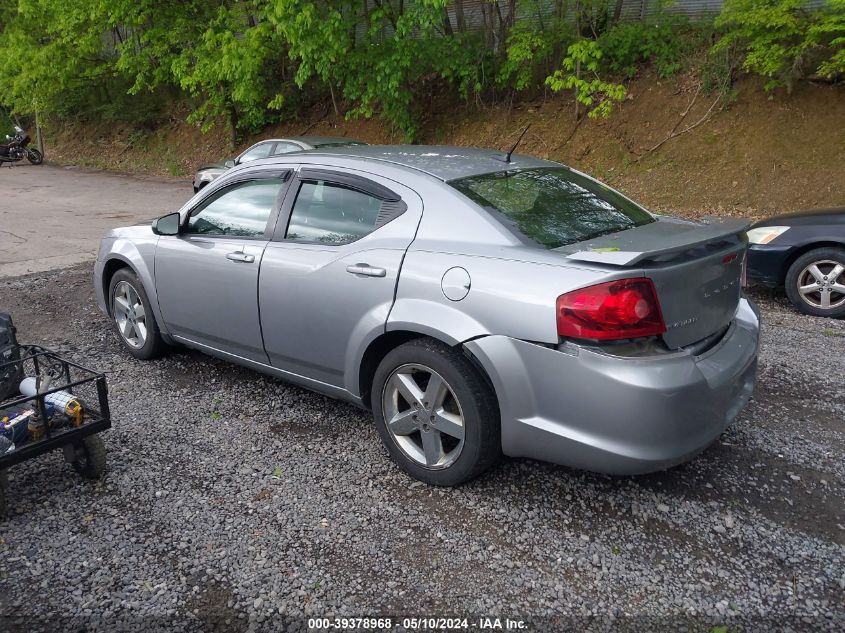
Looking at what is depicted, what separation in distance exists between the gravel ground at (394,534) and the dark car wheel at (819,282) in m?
2.31

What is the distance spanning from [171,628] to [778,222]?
646 cm

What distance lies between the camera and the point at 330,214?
12.7 feet

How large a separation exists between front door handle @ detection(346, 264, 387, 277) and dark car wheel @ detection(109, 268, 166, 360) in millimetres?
2145

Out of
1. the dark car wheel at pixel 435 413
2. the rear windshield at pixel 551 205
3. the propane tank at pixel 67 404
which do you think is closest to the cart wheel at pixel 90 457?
the propane tank at pixel 67 404

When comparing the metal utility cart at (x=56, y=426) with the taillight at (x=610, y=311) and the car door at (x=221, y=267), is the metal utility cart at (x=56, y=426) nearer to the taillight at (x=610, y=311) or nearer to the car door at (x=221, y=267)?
the car door at (x=221, y=267)

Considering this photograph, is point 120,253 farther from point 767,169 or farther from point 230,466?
point 767,169

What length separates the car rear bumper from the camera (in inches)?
111

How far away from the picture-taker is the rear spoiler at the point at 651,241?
2871 mm

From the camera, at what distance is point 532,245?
318 cm

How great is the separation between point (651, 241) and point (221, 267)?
8.44 ft

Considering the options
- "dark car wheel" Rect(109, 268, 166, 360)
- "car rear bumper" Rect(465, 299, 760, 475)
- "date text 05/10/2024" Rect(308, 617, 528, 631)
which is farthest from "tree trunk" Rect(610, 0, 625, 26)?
"date text 05/10/2024" Rect(308, 617, 528, 631)

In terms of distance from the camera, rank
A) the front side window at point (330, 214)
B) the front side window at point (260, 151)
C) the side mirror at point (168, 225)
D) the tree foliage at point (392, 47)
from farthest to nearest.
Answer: the front side window at point (260, 151) < the tree foliage at point (392, 47) < the side mirror at point (168, 225) < the front side window at point (330, 214)

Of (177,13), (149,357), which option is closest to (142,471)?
(149,357)

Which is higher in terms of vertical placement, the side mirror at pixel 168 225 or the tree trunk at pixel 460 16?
the tree trunk at pixel 460 16
